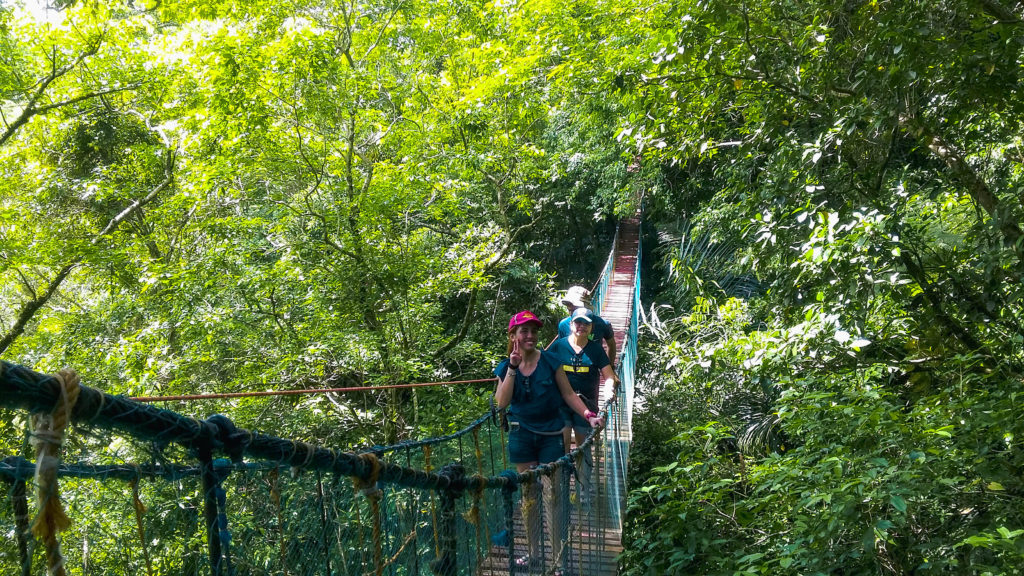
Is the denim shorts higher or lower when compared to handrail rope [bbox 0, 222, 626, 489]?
higher

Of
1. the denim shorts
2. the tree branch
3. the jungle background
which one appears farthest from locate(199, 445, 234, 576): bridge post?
the tree branch

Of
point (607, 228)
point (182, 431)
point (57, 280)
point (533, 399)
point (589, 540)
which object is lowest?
point (589, 540)

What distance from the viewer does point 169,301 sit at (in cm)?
517

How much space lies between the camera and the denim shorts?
8.33 feet

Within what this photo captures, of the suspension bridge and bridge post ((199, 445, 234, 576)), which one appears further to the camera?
bridge post ((199, 445, 234, 576))

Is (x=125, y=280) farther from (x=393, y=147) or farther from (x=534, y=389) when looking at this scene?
(x=534, y=389)

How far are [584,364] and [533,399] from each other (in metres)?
0.43

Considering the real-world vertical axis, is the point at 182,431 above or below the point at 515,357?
below

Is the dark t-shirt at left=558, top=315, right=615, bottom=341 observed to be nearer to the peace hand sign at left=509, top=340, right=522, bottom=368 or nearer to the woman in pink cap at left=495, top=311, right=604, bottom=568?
the woman in pink cap at left=495, top=311, right=604, bottom=568

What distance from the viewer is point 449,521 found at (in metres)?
1.50

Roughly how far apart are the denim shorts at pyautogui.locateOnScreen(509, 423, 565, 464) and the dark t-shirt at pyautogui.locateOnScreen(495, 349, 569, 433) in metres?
0.03

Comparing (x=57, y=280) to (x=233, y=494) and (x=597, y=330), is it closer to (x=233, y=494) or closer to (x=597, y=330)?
(x=597, y=330)

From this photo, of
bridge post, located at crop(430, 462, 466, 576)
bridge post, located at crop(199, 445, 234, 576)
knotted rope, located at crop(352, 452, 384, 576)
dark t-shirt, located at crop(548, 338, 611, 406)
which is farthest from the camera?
dark t-shirt, located at crop(548, 338, 611, 406)

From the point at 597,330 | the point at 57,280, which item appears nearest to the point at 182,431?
the point at 597,330
